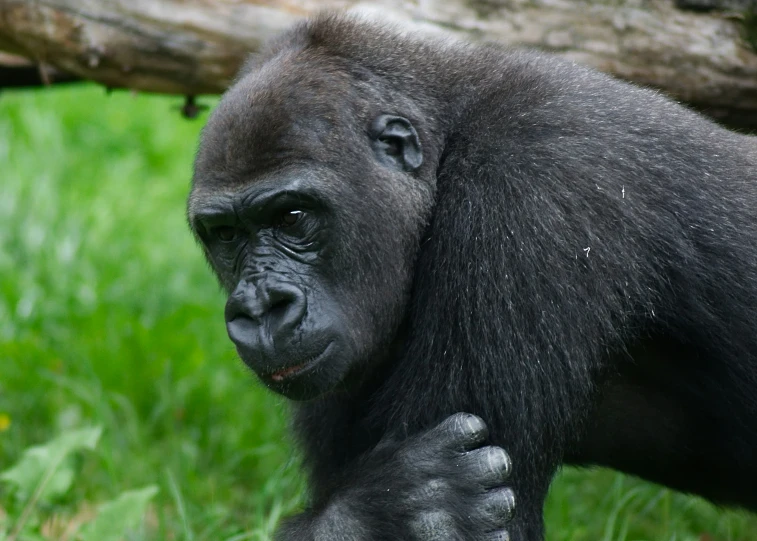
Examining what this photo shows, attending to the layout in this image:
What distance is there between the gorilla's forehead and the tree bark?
3.92ft

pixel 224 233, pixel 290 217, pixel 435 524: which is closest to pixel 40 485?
pixel 224 233

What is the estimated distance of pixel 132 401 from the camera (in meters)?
5.72

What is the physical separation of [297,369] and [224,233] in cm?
59

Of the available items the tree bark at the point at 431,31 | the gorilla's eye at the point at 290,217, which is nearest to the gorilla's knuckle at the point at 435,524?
the gorilla's eye at the point at 290,217

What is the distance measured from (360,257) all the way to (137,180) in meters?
5.36

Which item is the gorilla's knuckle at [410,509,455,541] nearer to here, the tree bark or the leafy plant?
the leafy plant

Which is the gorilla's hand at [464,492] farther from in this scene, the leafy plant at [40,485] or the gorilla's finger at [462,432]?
the leafy plant at [40,485]

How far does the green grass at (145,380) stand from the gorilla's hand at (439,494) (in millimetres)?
946

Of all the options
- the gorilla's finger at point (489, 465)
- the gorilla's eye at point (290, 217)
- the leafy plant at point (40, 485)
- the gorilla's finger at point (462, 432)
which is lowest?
the leafy plant at point (40, 485)

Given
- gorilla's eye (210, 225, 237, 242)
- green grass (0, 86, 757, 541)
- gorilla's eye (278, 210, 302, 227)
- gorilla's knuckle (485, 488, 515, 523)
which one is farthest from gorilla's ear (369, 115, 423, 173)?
green grass (0, 86, 757, 541)

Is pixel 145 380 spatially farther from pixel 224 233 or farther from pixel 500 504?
pixel 500 504

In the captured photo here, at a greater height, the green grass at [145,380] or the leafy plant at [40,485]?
the leafy plant at [40,485]

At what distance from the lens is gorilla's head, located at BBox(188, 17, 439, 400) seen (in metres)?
3.49

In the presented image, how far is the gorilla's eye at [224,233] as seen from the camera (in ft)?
12.2
